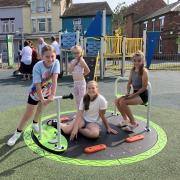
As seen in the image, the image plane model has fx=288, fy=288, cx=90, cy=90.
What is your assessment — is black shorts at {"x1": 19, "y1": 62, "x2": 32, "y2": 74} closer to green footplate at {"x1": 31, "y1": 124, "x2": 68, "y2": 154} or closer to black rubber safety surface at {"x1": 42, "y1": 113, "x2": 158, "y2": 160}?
green footplate at {"x1": 31, "y1": 124, "x2": 68, "y2": 154}

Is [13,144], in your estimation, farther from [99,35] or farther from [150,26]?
[150,26]

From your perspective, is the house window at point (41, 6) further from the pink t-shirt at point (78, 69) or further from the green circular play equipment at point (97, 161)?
the green circular play equipment at point (97, 161)

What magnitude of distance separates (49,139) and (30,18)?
39.1 metres

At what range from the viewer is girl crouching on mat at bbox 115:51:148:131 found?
540cm

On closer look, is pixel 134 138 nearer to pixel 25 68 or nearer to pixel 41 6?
pixel 25 68

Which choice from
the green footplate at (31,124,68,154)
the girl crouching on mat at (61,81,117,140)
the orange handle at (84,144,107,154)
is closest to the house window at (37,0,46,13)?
the green footplate at (31,124,68,154)

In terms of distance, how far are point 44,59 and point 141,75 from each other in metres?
1.95

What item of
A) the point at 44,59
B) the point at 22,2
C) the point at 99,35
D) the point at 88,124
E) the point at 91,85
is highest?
the point at 22,2

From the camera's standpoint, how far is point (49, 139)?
4.80 m

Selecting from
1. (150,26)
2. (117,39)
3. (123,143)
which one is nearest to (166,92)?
(117,39)

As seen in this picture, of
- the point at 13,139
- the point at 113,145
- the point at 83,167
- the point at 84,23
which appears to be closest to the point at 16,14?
the point at 84,23

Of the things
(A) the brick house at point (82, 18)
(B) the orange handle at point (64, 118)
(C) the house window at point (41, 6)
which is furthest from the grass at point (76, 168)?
(C) the house window at point (41, 6)

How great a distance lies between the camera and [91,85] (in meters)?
4.88

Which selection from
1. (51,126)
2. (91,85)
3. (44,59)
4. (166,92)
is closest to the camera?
(44,59)
